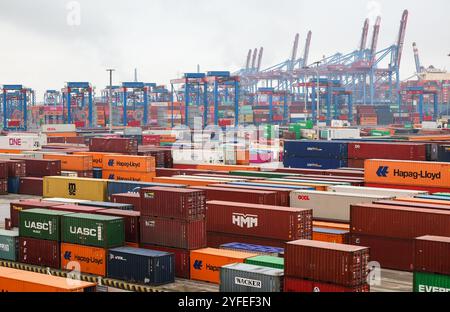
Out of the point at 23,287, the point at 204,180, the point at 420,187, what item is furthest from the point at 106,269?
the point at 420,187

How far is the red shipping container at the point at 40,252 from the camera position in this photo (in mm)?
39250

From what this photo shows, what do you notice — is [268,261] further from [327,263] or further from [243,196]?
[243,196]

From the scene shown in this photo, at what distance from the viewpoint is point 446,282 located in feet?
97.8

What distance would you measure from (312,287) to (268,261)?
3.85 m

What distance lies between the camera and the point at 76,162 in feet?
228

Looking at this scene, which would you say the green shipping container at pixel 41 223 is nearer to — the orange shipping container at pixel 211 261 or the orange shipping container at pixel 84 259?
the orange shipping container at pixel 84 259

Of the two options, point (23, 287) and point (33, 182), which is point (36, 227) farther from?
point (33, 182)

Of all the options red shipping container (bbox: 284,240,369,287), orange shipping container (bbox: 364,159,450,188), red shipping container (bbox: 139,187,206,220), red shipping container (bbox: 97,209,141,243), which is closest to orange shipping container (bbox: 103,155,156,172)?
orange shipping container (bbox: 364,159,450,188)

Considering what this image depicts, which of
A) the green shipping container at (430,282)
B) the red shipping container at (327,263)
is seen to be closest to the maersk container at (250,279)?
the red shipping container at (327,263)

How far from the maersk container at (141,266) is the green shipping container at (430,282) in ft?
38.1

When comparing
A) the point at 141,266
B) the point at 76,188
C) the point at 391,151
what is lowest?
the point at 141,266

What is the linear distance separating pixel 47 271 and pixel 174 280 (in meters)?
7.03

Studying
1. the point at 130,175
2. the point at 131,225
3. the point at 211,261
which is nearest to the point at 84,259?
the point at 131,225

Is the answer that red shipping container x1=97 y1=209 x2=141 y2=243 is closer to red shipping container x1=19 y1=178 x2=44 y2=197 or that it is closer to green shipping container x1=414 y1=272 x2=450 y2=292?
green shipping container x1=414 y1=272 x2=450 y2=292
